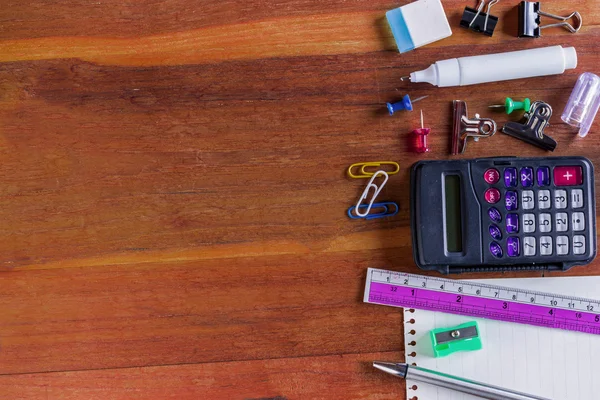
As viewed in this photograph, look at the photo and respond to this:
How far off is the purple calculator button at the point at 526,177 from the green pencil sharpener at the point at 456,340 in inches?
9.4

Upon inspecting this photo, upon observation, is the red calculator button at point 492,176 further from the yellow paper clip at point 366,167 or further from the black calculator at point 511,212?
the yellow paper clip at point 366,167

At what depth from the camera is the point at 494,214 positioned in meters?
0.86

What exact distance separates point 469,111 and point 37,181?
0.71 meters

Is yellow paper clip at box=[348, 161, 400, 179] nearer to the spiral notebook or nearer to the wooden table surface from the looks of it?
the wooden table surface

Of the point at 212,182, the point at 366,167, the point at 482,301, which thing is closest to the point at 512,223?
the point at 482,301

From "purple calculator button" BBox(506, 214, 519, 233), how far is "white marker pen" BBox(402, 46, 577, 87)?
8.8 inches

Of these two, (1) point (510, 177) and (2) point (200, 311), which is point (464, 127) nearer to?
(1) point (510, 177)

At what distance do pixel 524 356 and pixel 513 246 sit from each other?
19 centimetres

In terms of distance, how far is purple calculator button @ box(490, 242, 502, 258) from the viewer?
86 cm

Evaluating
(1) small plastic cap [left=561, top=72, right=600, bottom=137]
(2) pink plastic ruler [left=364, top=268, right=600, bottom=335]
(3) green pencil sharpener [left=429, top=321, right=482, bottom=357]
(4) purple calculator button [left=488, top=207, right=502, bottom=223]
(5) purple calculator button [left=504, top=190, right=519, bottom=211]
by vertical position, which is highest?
(1) small plastic cap [left=561, top=72, right=600, bottom=137]

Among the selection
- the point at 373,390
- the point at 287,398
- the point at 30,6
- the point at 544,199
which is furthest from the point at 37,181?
the point at 544,199

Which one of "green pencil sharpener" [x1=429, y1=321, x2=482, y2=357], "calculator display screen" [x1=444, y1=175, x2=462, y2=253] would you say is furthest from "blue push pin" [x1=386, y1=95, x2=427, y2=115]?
"green pencil sharpener" [x1=429, y1=321, x2=482, y2=357]

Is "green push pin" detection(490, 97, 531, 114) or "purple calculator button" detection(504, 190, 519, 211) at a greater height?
"green push pin" detection(490, 97, 531, 114)

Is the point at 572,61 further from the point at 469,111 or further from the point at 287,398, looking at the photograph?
the point at 287,398
